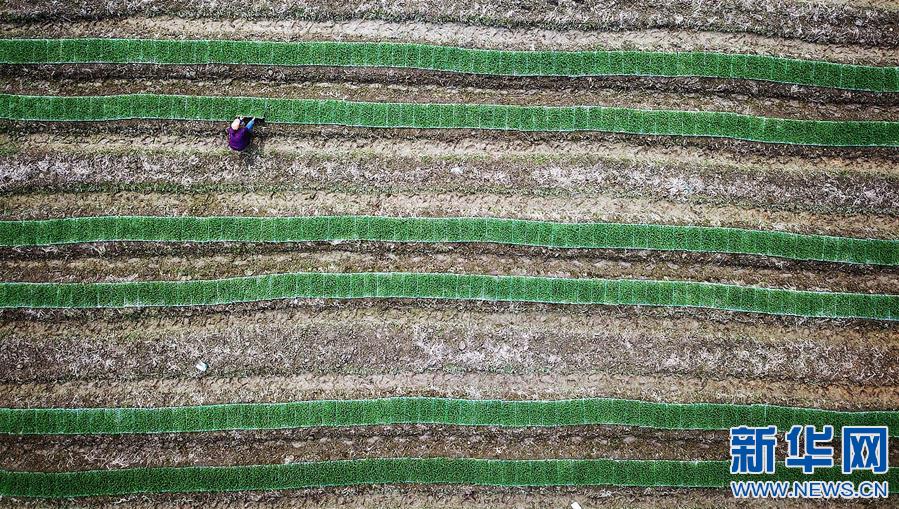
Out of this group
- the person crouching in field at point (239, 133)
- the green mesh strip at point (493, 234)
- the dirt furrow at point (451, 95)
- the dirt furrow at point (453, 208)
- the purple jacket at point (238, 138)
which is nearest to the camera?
the person crouching in field at point (239, 133)

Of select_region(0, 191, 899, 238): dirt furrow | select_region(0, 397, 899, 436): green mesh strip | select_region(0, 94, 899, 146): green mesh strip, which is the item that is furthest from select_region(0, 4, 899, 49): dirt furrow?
select_region(0, 397, 899, 436): green mesh strip

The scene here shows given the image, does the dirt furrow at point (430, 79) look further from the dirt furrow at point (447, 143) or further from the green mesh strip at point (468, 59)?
the dirt furrow at point (447, 143)

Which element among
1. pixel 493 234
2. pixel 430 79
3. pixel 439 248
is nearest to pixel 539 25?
pixel 430 79

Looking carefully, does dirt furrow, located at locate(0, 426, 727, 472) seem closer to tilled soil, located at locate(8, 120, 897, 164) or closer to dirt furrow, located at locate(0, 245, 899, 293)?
dirt furrow, located at locate(0, 245, 899, 293)

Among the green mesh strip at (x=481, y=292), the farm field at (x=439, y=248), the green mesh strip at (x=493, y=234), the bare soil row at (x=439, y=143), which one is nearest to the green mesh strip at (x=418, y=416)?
the farm field at (x=439, y=248)

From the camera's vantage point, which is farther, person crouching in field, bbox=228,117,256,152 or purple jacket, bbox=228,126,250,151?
purple jacket, bbox=228,126,250,151
